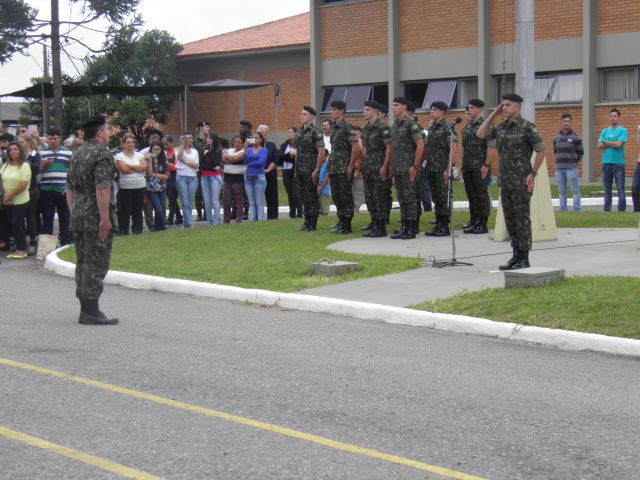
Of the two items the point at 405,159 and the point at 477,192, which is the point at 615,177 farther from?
the point at 405,159

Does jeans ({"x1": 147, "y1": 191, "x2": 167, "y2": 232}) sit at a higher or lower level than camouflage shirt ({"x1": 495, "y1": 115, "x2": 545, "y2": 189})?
lower

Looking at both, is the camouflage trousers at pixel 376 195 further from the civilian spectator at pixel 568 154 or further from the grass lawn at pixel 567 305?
the grass lawn at pixel 567 305

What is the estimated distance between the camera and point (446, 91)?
32.0m

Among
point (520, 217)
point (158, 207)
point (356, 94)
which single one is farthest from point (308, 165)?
point (356, 94)

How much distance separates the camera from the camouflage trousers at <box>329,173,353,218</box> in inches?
649

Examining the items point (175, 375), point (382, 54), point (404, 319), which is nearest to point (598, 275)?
point (404, 319)

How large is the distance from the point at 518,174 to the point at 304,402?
5.89 metres

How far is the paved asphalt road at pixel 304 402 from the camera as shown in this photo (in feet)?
18.2

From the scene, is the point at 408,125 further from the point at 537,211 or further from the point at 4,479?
the point at 4,479

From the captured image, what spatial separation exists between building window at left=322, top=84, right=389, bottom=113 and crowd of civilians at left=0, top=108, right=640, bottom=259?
12728 mm

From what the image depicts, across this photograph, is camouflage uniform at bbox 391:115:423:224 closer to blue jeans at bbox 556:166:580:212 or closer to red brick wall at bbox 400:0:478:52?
blue jeans at bbox 556:166:580:212

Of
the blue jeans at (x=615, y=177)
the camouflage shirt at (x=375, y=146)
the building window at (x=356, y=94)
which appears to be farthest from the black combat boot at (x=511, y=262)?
the building window at (x=356, y=94)

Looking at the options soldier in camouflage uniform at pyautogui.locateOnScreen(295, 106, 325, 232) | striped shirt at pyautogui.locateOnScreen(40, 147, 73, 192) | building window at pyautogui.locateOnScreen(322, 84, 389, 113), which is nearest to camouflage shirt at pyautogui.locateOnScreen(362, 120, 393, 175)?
soldier in camouflage uniform at pyautogui.locateOnScreen(295, 106, 325, 232)

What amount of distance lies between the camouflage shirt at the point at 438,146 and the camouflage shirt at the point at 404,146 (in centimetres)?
66
